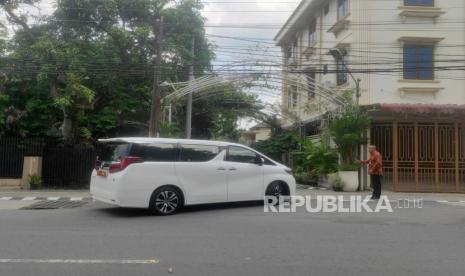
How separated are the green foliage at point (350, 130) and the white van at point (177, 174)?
5297mm

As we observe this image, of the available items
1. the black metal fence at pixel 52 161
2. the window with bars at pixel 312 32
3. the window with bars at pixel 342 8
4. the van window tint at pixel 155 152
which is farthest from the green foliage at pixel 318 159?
the van window tint at pixel 155 152

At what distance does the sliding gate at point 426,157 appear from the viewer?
1697 centimetres

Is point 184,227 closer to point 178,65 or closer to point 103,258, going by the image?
point 103,258

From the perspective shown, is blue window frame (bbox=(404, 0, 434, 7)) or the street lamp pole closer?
the street lamp pole

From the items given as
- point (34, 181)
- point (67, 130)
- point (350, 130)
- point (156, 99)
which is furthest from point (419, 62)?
point (34, 181)

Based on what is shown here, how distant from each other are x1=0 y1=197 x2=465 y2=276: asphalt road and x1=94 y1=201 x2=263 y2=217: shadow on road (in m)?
0.09

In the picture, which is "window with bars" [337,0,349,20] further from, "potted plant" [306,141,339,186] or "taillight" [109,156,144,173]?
"taillight" [109,156,144,173]

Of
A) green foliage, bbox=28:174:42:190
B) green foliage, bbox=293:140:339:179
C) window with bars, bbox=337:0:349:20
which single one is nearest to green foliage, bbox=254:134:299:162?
green foliage, bbox=293:140:339:179

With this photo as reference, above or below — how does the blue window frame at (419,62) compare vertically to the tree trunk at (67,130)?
above

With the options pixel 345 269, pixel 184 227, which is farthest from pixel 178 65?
pixel 345 269

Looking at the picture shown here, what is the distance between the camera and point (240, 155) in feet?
37.6

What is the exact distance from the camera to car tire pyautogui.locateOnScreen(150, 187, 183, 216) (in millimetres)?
10117

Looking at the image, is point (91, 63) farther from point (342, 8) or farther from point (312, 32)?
point (312, 32)

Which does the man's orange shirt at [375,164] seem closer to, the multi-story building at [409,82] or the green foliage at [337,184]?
the green foliage at [337,184]
